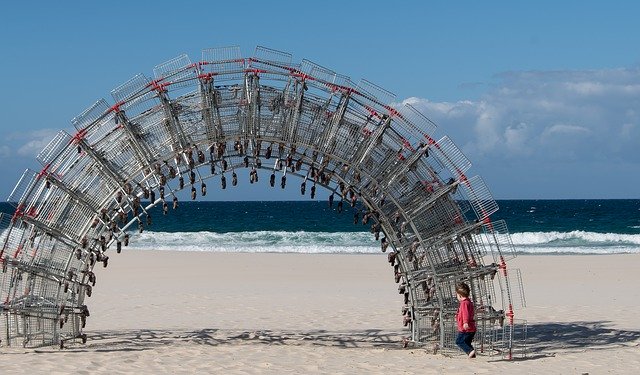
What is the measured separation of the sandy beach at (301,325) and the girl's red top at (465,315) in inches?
21.1

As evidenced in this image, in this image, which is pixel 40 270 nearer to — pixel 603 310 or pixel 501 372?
pixel 501 372

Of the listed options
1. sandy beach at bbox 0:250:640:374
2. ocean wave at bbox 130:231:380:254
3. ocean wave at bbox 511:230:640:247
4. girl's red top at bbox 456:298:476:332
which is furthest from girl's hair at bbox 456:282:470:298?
ocean wave at bbox 511:230:640:247

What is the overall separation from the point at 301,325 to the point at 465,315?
17.3ft

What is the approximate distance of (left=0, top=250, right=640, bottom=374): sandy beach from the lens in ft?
46.6

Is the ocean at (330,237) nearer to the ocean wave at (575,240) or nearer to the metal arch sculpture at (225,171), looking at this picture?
the ocean wave at (575,240)

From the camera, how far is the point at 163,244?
52844 millimetres

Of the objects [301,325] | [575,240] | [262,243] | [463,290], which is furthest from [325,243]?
[463,290]

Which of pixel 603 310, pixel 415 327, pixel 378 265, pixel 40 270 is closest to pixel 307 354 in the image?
pixel 415 327

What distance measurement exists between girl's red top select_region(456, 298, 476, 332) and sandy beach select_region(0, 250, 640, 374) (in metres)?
0.54

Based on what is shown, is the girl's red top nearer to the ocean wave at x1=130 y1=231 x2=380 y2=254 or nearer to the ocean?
the ocean

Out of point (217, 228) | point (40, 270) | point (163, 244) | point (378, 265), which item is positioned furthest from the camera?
point (217, 228)

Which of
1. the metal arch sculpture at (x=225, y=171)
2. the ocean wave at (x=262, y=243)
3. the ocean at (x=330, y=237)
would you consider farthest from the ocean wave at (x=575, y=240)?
the metal arch sculpture at (x=225, y=171)

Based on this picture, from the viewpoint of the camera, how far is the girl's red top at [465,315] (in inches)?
574

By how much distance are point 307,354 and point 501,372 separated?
317 centimetres
